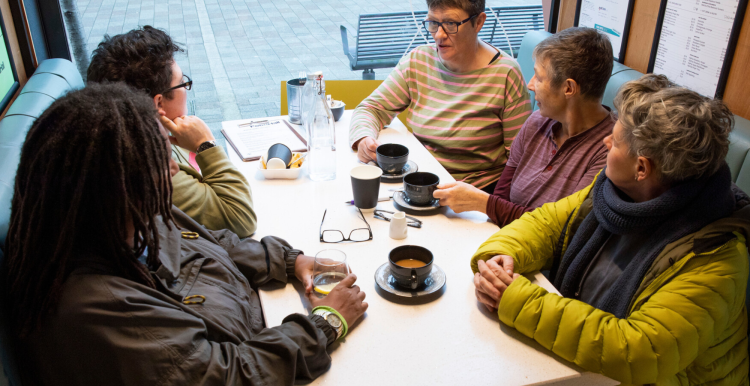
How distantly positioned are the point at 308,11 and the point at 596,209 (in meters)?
2.77

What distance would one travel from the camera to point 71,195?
2.66 ft

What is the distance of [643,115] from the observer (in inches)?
45.8

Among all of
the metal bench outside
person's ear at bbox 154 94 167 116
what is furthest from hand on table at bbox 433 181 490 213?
the metal bench outside

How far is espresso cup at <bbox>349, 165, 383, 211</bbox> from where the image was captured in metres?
1.58

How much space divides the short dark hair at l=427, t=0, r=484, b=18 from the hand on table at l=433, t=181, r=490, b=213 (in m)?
0.85

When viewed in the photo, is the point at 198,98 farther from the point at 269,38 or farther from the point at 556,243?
the point at 556,243

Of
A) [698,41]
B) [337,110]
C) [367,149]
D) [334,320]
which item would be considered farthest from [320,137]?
[698,41]

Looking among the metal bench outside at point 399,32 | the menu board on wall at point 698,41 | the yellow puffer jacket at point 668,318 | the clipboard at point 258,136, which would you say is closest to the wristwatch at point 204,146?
the clipboard at point 258,136

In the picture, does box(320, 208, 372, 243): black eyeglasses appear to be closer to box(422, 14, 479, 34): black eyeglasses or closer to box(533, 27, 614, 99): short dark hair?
box(533, 27, 614, 99): short dark hair

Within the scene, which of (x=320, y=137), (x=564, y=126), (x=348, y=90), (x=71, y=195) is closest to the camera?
(x=71, y=195)

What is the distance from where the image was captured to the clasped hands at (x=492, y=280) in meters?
1.16

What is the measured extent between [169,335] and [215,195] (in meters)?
0.65

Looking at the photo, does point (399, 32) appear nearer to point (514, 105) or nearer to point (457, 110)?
point (457, 110)

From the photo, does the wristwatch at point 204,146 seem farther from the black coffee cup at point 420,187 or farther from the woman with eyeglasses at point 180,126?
A: the black coffee cup at point 420,187
